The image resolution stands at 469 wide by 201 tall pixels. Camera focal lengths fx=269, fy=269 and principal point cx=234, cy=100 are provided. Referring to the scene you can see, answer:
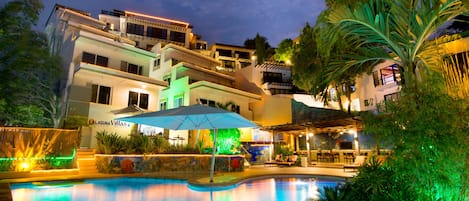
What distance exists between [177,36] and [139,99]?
72.0ft

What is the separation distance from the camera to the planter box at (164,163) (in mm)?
12844

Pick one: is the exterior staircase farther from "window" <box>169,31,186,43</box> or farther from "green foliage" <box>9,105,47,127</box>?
"window" <box>169,31,186,43</box>

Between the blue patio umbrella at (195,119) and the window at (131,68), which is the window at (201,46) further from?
the blue patio umbrella at (195,119)

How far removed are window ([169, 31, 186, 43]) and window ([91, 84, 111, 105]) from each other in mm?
22213

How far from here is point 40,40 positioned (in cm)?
1706

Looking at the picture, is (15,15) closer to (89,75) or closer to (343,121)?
(89,75)

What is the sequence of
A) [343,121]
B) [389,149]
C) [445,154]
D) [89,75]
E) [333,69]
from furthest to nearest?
Result: 1. [89,75]
2. [343,121]
3. [333,69]
4. [389,149]
5. [445,154]

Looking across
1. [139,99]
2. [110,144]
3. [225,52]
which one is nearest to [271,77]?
[225,52]

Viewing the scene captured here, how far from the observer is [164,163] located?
45.8 feet

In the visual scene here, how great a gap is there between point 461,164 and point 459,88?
1.44 meters

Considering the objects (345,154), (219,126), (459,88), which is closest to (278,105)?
(345,154)

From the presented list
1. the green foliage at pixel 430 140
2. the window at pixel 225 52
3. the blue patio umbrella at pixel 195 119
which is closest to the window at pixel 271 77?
the window at pixel 225 52

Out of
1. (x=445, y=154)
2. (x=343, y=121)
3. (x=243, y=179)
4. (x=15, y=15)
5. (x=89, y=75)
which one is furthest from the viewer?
(x=89, y=75)

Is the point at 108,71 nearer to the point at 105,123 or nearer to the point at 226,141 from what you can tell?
the point at 105,123
